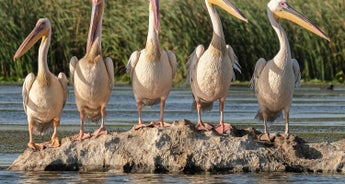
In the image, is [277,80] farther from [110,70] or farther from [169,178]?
[169,178]

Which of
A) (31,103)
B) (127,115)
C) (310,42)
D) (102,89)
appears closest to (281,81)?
(102,89)

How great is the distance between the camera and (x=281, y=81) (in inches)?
440

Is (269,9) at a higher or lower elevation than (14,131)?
higher

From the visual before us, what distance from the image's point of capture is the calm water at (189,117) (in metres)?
9.70

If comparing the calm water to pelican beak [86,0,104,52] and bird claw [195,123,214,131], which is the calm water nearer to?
bird claw [195,123,214,131]

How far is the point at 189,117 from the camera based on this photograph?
15266 mm

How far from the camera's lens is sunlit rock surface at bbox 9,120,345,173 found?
9953 millimetres

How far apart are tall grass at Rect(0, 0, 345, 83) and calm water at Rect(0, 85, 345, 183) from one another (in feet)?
2.81

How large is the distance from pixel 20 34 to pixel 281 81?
443 inches

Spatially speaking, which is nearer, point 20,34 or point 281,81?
point 281,81

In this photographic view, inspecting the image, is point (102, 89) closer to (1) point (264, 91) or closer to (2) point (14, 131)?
(1) point (264, 91)

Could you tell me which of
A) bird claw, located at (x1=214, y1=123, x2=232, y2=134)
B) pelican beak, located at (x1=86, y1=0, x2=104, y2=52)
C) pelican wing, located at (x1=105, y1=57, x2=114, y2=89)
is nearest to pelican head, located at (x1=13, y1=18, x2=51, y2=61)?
pelican beak, located at (x1=86, y1=0, x2=104, y2=52)

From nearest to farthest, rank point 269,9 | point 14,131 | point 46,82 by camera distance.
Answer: point 46,82
point 269,9
point 14,131

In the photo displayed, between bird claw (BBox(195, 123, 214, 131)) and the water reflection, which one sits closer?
the water reflection
